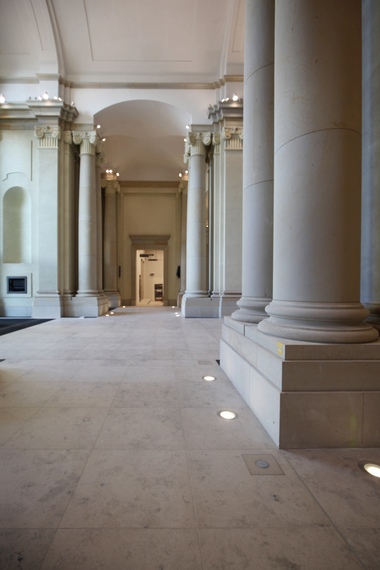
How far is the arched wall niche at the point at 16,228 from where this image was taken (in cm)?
1354

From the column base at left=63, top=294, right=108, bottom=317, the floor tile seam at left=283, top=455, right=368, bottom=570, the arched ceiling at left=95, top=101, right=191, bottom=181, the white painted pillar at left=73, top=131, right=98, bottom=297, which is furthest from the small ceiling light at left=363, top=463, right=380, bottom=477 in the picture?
the arched ceiling at left=95, top=101, right=191, bottom=181

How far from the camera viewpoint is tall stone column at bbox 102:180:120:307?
19.3 meters

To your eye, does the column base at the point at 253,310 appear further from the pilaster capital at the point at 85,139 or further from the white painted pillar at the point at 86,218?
the pilaster capital at the point at 85,139

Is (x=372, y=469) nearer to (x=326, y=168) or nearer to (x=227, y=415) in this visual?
(x=227, y=415)

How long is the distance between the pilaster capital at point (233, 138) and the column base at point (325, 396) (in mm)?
11931

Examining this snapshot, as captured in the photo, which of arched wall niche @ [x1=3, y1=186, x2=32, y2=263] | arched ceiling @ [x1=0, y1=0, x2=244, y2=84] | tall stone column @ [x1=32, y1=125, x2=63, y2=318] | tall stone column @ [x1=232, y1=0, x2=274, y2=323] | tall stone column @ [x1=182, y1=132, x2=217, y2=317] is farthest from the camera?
arched wall niche @ [x1=3, y1=186, x2=32, y2=263]

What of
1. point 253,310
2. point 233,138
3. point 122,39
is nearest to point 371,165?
point 253,310

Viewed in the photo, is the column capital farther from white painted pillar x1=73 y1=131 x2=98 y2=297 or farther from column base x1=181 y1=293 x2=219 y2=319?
column base x1=181 y1=293 x2=219 y2=319

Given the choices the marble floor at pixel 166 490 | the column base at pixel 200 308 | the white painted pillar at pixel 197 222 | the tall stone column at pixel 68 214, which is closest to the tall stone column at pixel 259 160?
the marble floor at pixel 166 490

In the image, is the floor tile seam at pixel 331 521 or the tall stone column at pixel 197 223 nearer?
the floor tile seam at pixel 331 521

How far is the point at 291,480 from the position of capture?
6.95 ft

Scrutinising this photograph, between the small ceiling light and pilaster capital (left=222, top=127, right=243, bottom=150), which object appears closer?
the small ceiling light

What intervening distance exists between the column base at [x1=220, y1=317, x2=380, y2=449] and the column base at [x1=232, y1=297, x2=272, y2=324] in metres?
1.49

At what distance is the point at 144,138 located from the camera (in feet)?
55.8
